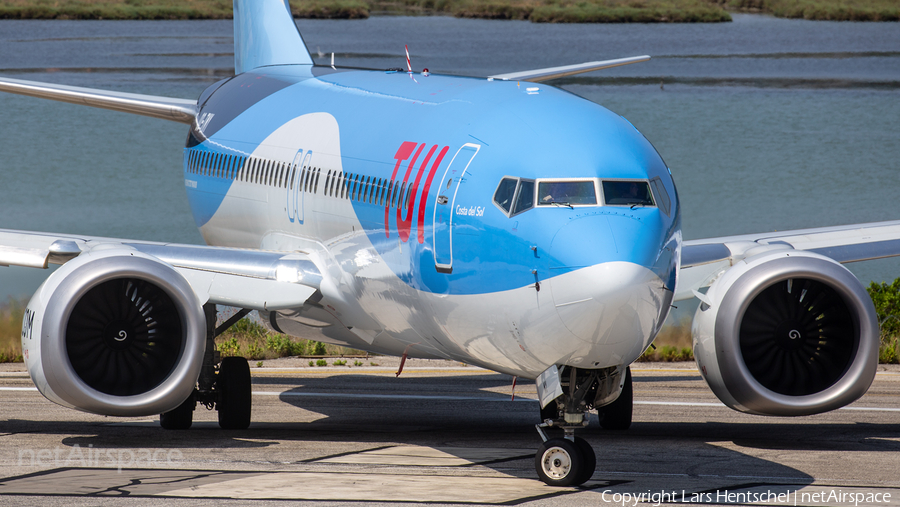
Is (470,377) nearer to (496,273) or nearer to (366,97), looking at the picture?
(366,97)

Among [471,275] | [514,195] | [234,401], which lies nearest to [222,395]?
[234,401]

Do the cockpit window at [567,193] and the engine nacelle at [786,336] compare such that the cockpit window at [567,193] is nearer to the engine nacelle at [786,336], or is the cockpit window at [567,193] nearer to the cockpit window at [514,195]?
the cockpit window at [514,195]

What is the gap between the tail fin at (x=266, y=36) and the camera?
73.9 ft

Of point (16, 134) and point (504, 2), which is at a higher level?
point (504, 2)

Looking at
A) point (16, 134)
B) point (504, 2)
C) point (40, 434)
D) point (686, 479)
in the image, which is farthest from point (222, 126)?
point (504, 2)

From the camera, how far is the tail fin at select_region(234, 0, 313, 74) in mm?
22531

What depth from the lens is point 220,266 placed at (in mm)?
14797

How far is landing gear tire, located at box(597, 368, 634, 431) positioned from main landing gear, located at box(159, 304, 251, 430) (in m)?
4.64

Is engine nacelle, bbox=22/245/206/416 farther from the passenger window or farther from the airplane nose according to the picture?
the airplane nose

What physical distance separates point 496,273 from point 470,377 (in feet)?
38.6

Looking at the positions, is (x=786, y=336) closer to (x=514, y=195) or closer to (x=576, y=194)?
(x=576, y=194)

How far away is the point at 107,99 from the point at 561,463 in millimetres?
12579

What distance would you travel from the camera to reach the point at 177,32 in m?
133

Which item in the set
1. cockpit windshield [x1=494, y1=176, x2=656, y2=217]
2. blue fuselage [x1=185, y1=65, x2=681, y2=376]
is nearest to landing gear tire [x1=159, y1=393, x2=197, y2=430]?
blue fuselage [x1=185, y1=65, x2=681, y2=376]
